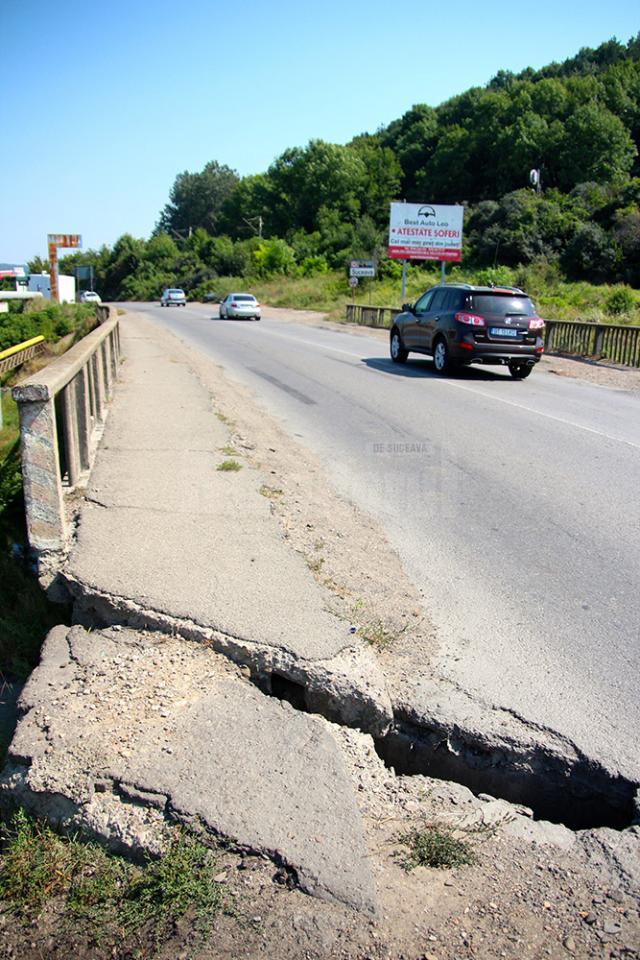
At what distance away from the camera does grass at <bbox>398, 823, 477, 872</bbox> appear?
2.75 m

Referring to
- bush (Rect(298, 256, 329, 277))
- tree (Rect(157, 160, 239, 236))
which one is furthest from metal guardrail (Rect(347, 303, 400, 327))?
tree (Rect(157, 160, 239, 236))

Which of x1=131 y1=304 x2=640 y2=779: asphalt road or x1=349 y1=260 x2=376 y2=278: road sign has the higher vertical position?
x1=349 y1=260 x2=376 y2=278: road sign

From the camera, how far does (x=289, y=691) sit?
12.4 ft

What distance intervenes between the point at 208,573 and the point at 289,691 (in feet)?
3.75

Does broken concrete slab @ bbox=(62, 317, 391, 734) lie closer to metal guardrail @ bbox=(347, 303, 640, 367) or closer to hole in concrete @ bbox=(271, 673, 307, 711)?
hole in concrete @ bbox=(271, 673, 307, 711)

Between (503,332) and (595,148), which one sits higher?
(595,148)

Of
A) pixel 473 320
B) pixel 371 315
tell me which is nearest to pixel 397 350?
pixel 473 320

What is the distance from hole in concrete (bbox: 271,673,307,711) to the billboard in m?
39.0

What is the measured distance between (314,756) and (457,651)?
139 cm

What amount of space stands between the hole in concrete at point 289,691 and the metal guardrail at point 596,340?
1782cm

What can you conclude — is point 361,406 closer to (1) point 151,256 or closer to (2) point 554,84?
(2) point 554,84

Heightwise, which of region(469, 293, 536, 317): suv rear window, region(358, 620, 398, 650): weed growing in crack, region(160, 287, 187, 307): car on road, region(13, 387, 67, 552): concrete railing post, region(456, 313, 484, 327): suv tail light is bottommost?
region(160, 287, 187, 307): car on road

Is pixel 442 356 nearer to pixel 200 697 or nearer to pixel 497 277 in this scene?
pixel 200 697

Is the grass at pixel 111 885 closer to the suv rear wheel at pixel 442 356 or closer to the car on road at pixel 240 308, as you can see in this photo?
the suv rear wheel at pixel 442 356
